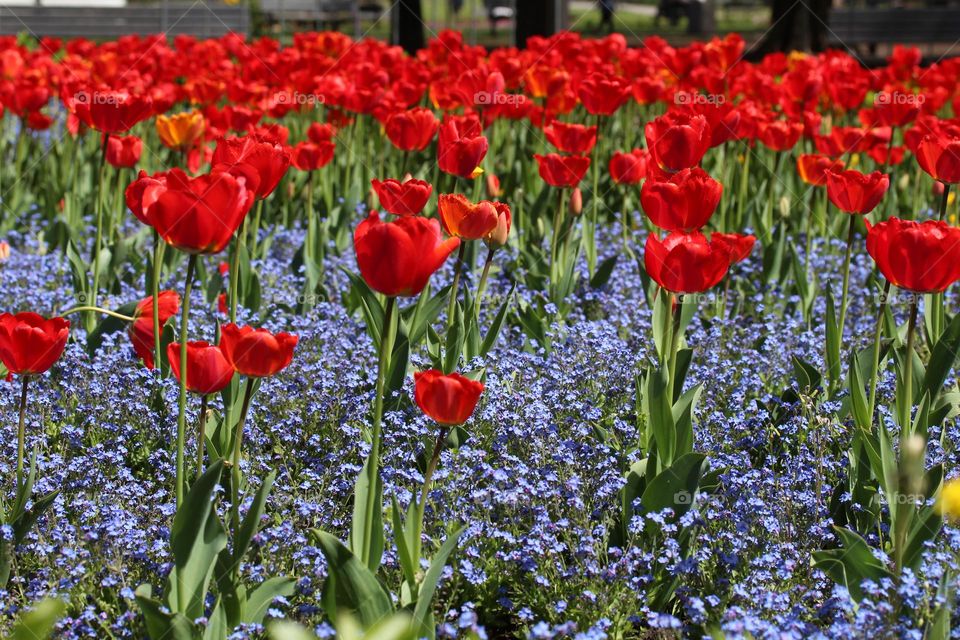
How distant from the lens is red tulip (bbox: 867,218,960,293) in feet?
7.59

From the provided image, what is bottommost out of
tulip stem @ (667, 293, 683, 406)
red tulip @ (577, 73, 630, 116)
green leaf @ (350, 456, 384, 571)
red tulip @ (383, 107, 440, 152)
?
green leaf @ (350, 456, 384, 571)

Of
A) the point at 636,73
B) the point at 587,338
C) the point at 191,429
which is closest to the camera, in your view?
the point at 191,429

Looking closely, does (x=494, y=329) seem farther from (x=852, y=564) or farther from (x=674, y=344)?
(x=852, y=564)

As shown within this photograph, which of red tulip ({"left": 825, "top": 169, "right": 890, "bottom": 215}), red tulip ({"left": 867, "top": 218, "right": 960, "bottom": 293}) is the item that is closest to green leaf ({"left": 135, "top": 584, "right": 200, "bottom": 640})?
red tulip ({"left": 867, "top": 218, "right": 960, "bottom": 293})

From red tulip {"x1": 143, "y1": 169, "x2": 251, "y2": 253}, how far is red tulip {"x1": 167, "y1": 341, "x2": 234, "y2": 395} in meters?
0.27

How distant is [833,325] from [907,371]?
0.62m

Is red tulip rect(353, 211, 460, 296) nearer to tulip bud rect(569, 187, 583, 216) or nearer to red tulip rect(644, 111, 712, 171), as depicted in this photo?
red tulip rect(644, 111, 712, 171)

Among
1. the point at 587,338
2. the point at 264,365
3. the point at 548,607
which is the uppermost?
the point at 264,365

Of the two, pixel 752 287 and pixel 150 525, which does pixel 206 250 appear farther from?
pixel 752 287

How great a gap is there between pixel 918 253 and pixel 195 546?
1.56 m

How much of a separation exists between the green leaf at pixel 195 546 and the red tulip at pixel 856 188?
191 centimetres

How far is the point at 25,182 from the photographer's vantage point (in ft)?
18.5

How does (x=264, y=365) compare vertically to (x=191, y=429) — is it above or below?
above

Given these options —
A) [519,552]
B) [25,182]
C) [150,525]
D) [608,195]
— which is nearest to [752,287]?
[608,195]
